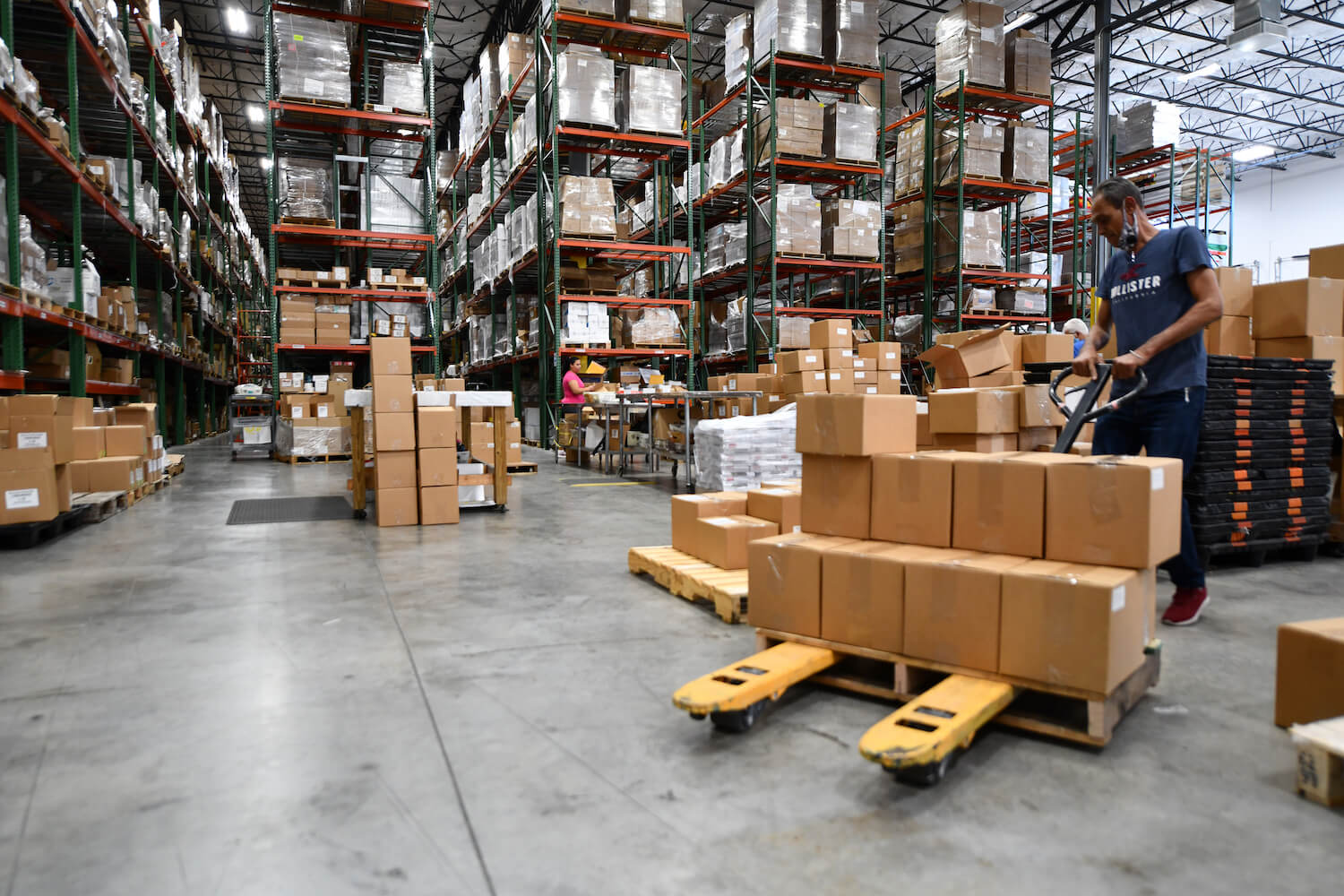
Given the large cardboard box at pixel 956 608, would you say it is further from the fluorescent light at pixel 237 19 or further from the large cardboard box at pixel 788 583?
the fluorescent light at pixel 237 19

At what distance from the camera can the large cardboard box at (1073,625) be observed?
2123 millimetres

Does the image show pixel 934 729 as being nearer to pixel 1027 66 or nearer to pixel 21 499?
pixel 21 499

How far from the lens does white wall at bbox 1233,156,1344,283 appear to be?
92.2 feet

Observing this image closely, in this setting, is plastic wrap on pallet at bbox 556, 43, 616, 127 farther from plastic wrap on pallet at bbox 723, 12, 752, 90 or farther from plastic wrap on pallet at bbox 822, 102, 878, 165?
plastic wrap on pallet at bbox 822, 102, 878, 165

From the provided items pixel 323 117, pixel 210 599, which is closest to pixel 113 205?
pixel 323 117

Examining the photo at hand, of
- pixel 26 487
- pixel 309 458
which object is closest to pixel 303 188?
pixel 309 458

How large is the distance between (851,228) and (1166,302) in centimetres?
1045

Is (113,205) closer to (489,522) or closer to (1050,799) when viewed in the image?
(489,522)

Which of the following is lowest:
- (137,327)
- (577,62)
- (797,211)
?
(137,327)

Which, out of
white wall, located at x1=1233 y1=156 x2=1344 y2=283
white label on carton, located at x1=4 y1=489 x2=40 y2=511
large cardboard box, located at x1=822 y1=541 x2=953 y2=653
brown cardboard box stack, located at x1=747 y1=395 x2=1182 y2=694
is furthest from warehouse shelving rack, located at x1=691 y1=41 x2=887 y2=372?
white wall, located at x1=1233 y1=156 x2=1344 y2=283

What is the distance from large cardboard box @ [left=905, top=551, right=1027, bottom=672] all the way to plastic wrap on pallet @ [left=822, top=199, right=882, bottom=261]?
449 inches

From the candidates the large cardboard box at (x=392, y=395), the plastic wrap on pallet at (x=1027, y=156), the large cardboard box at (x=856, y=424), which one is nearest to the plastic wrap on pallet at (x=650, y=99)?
the plastic wrap on pallet at (x=1027, y=156)

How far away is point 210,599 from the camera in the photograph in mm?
3797

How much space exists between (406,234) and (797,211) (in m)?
6.23
